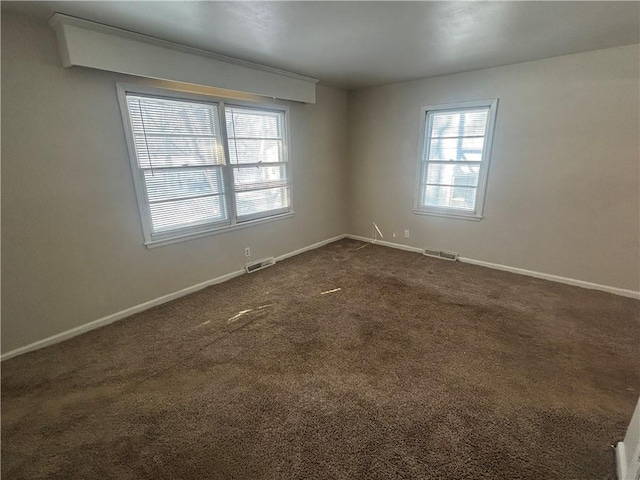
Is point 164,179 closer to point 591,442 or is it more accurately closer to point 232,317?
A: point 232,317

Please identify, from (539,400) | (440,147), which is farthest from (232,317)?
(440,147)

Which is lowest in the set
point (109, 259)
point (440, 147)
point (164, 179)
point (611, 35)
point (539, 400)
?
point (539, 400)

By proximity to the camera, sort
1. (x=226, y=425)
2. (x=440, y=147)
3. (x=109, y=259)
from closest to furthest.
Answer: (x=226, y=425), (x=109, y=259), (x=440, y=147)

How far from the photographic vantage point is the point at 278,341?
2.41 m

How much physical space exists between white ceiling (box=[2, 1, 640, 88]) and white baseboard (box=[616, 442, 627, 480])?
2667mm

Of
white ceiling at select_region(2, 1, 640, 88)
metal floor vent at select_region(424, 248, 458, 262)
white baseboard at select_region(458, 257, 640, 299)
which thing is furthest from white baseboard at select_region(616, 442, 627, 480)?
metal floor vent at select_region(424, 248, 458, 262)

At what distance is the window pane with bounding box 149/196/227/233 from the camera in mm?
2934

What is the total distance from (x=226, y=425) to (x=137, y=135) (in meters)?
2.57

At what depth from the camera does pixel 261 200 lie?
3875mm

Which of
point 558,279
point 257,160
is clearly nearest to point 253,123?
point 257,160

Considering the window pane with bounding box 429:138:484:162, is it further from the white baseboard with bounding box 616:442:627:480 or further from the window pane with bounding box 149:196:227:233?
the white baseboard with bounding box 616:442:627:480

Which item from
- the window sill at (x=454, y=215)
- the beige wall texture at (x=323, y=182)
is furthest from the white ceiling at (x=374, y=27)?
the window sill at (x=454, y=215)

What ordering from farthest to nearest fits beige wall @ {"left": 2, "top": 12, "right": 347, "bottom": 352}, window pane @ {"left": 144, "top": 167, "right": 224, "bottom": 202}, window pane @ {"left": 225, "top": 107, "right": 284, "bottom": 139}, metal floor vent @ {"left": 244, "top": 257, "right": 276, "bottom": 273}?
metal floor vent @ {"left": 244, "top": 257, "right": 276, "bottom": 273} < window pane @ {"left": 225, "top": 107, "right": 284, "bottom": 139} < window pane @ {"left": 144, "top": 167, "right": 224, "bottom": 202} < beige wall @ {"left": 2, "top": 12, "right": 347, "bottom": 352}

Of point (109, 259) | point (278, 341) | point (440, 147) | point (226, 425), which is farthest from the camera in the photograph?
point (440, 147)
